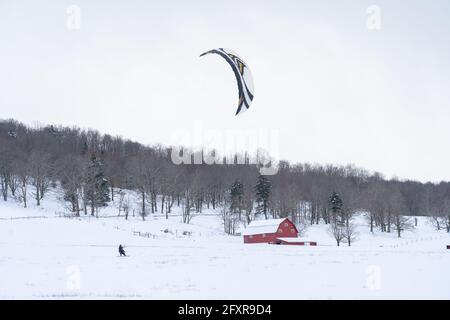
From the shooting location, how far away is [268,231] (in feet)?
207

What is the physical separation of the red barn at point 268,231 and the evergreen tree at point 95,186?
2743 centimetres

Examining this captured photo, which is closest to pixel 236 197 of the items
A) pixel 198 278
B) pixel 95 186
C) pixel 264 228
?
pixel 264 228

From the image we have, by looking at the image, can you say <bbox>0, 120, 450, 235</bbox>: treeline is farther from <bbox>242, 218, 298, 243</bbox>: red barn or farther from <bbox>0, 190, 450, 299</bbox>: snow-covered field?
<bbox>0, 190, 450, 299</bbox>: snow-covered field

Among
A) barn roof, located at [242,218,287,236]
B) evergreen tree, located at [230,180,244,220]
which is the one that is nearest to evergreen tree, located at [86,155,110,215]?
evergreen tree, located at [230,180,244,220]

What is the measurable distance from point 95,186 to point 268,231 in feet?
120

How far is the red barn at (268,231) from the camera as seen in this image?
62.8 m

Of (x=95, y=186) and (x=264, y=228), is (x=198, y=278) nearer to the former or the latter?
(x=264, y=228)

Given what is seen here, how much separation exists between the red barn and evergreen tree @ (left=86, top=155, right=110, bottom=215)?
27.4m

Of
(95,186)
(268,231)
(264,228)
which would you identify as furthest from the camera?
(95,186)

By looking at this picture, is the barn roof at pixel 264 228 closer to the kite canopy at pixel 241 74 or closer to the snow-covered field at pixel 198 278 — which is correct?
the snow-covered field at pixel 198 278

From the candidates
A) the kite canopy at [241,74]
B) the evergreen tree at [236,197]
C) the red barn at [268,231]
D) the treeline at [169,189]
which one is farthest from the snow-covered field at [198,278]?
the evergreen tree at [236,197]

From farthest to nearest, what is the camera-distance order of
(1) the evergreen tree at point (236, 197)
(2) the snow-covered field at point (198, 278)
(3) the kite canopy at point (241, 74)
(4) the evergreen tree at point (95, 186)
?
(1) the evergreen tree at point (236, 197)
(4) the evergreen tree at point (95, 186)
(3) the kite canopy at point (241, 74)
(2) the snow-covered field at point (198, 278)
